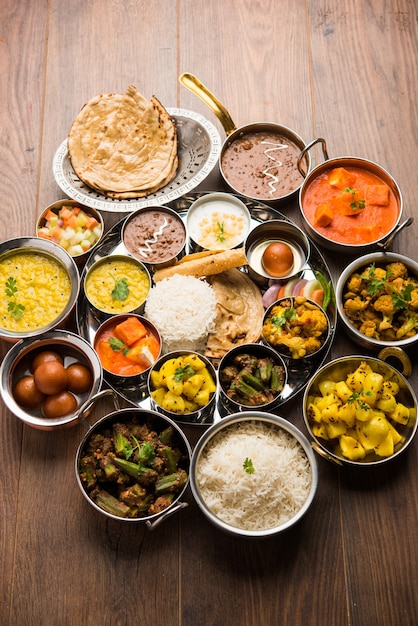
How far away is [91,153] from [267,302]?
142 cm

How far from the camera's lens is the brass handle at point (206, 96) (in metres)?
3.82

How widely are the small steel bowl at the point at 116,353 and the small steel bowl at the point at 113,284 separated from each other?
2.0 inches

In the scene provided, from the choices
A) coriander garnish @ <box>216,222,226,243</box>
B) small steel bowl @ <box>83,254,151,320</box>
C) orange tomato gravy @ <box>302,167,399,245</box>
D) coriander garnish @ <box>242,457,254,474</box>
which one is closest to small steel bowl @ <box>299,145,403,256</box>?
orange tomato gravy @ <box>302,167,399,245</box>

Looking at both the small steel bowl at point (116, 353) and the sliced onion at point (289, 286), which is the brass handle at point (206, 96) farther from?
the small steel bowl at point (116, 353)

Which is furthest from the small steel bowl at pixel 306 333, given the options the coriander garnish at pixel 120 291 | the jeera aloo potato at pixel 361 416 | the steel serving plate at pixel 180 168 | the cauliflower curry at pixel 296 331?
the steel serving plate at pixel 180 168

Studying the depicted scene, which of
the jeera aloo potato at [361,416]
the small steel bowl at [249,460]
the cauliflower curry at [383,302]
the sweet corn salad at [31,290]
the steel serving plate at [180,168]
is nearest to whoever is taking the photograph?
the small steel bowl at [249,460]

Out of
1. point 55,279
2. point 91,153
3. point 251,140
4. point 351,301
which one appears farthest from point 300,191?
point 55,279

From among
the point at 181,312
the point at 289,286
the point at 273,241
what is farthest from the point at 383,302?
the point at 181,312

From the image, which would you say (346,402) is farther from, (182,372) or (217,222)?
(217,222)

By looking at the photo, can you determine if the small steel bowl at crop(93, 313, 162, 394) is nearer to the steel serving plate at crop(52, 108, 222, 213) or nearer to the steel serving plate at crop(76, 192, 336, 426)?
the steel serving plate at crop(76, 192, 336, 426)

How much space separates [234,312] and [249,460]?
94 cm

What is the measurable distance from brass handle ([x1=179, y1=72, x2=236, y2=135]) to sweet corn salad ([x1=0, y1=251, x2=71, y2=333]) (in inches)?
53.2

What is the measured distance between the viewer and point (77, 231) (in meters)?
3.76

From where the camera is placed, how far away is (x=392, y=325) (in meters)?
3.47
